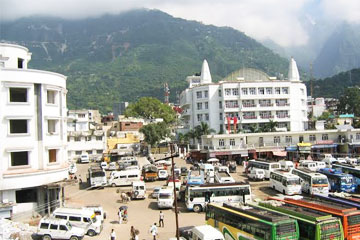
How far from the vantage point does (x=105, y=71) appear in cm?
17788

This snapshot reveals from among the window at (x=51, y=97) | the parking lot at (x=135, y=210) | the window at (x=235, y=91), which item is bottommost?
the parking lot at (x=135, y=210)

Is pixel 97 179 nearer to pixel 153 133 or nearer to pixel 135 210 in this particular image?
pixel 135 210

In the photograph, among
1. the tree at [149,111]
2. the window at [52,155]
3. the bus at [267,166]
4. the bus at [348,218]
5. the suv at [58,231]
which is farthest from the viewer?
the tree at [149,111]

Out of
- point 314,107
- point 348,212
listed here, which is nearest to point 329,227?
point 348,212

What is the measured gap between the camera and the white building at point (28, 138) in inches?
948

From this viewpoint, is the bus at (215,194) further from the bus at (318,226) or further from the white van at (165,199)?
the bus at (318,226)

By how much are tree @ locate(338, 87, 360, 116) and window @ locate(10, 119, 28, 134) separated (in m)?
79.7

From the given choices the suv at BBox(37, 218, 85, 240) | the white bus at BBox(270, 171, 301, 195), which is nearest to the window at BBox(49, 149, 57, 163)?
the suv at BBox(37, 218, 85, 240)

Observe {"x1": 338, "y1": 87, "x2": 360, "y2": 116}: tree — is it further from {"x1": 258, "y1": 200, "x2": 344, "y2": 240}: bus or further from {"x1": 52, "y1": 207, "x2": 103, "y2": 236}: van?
{"x1": 52, "y1": 207, "x2": 103, "y2": 236}: van

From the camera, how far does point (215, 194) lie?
83.9ft

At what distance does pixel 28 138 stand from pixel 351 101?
80253 millimetres

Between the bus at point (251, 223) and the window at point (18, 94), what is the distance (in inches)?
619

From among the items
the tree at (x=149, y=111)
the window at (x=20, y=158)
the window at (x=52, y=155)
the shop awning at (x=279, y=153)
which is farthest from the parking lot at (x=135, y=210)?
the tree at (x=149, y=111)

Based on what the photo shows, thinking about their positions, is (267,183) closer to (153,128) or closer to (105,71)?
(153,128)
